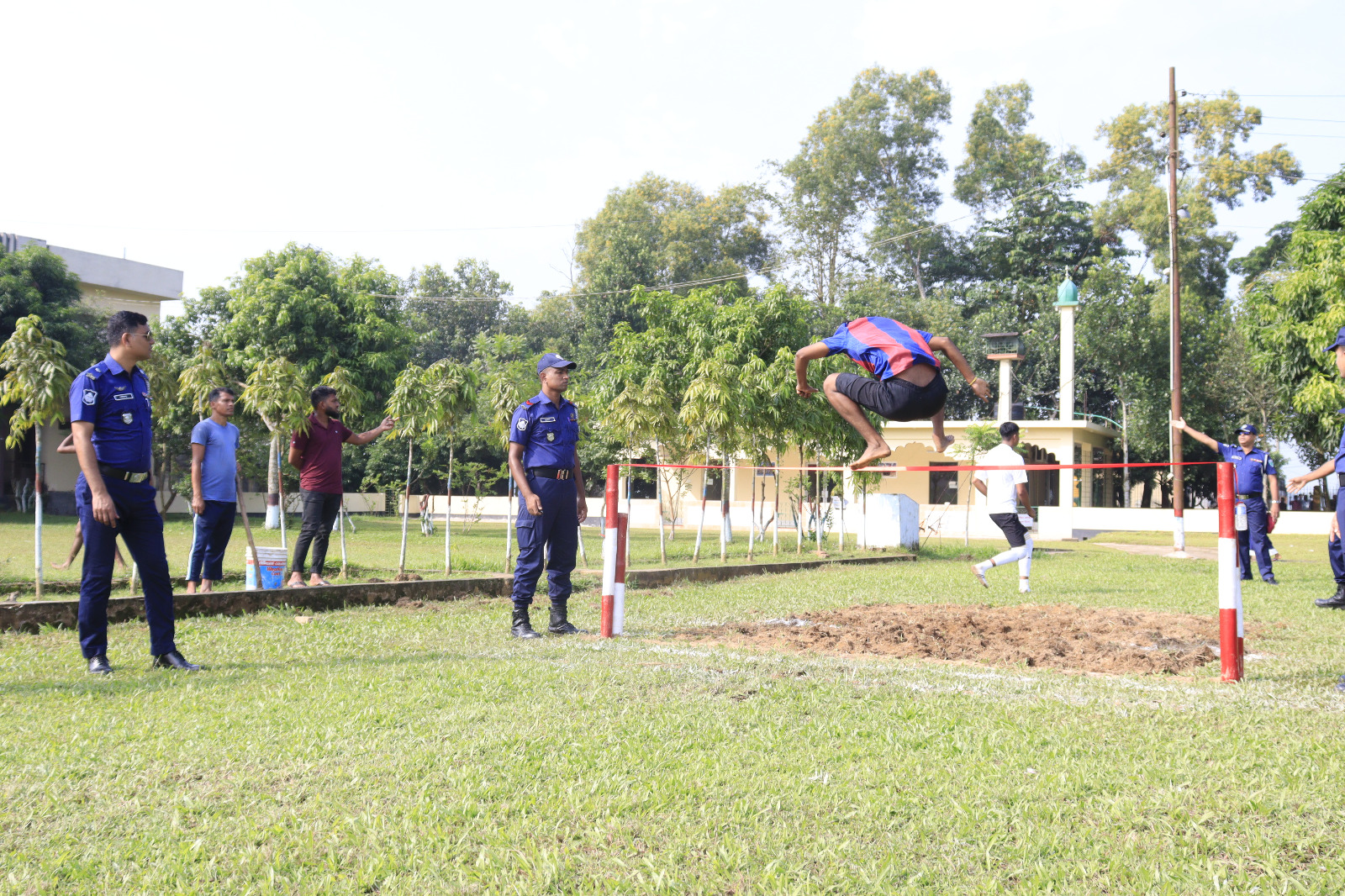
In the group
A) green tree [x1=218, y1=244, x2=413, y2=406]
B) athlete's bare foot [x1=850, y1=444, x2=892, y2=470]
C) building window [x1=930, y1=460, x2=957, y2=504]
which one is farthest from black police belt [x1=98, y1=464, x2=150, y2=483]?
building window [x1=930, y1=460, x2=957, y2=504]

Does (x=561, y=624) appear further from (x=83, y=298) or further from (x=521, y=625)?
(x=83, y=298)

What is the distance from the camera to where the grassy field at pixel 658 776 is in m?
2.79

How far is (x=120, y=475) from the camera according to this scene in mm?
5816

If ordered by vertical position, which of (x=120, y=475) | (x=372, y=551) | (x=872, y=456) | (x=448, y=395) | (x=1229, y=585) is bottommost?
(x=372, y=551)

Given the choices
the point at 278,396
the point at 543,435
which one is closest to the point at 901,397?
the point at 543,435

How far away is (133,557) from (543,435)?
2.99m

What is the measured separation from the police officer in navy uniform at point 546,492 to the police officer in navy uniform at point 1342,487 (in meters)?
5.25

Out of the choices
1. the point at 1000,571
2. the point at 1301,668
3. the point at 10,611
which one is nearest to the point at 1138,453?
the point at 1000,571

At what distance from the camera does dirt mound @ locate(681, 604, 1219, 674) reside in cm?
644

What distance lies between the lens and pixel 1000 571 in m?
15.1

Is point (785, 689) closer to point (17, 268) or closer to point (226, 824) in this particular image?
point (226, 824)

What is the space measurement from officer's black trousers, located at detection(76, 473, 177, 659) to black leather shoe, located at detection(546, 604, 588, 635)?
9.13 feet

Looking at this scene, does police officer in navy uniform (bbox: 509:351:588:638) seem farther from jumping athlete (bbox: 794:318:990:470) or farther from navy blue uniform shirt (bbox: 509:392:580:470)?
jumping athlete (bbox: 794:318:990:470)

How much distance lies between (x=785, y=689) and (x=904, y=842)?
2.22 metres
